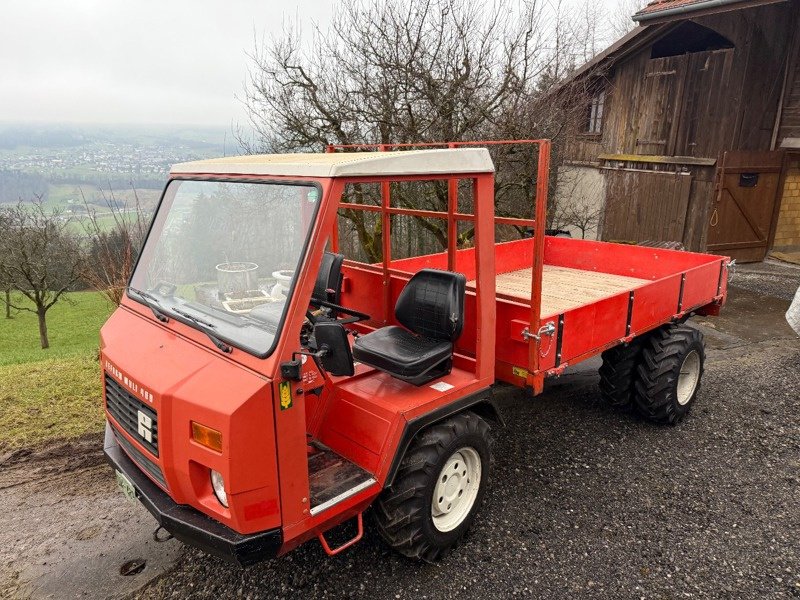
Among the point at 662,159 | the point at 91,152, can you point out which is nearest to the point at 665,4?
the point at 662,159

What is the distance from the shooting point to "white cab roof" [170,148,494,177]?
251 centimetres

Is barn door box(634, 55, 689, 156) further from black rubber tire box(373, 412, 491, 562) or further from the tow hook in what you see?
the tow hook

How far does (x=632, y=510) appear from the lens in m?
3.72

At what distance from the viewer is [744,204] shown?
11281 mm

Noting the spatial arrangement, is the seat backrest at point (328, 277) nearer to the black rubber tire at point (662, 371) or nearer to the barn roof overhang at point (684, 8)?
the black rubber tire at point (662, 371)

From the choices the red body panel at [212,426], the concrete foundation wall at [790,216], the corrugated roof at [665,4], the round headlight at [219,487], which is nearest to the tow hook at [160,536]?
the red body panel at [212,426]

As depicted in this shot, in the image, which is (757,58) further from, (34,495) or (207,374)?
(34,495)

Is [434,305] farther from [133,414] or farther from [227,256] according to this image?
[133,414]

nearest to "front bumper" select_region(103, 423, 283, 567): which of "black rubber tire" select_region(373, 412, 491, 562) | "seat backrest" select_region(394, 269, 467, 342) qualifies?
"black rubber tire" select_region(373, 412, 491, 562)

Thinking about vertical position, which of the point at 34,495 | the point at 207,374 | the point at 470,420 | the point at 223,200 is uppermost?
the point at 223,200

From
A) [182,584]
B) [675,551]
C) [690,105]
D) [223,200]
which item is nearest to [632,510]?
[675,551]

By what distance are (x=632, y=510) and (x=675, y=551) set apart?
0.41 meters

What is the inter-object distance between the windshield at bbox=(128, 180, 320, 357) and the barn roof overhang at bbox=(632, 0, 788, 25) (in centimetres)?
937

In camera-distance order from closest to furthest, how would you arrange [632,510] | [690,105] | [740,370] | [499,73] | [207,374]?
1. [207,374]
2. [632,510]
3. [740,370]
4. [499,73]
5. [690,105]
